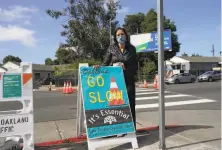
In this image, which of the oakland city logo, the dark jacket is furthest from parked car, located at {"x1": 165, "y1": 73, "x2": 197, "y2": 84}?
the oakland city logo

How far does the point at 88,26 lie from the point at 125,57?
37.3 metres

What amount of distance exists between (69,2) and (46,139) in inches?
1573

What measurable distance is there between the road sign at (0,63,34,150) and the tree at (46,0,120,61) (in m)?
36.7

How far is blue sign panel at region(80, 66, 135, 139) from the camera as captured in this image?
4988mm

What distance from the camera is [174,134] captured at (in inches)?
235

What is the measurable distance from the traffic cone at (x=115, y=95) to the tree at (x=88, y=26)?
36148 mm

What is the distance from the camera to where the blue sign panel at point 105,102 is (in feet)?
16.4

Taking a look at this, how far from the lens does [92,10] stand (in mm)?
44062

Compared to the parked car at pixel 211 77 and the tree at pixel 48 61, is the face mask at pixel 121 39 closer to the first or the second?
the parked car at pixel 211 77

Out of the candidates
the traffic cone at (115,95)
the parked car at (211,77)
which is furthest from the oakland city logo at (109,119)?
the parked car at (211,77)

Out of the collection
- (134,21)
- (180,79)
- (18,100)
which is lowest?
(18,100)

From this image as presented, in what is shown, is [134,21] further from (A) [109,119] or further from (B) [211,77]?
(A) [109,119]

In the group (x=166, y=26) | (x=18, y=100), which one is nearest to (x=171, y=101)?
(x=18, y=100)

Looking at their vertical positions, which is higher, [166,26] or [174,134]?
[166,26]
